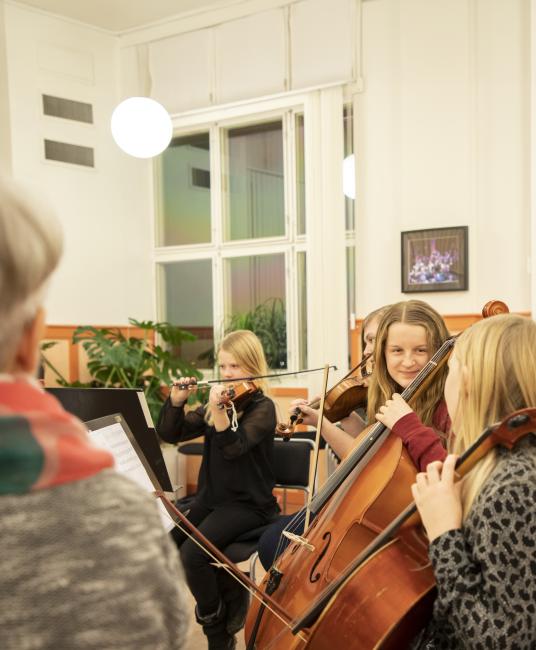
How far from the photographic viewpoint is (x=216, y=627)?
2697 mm

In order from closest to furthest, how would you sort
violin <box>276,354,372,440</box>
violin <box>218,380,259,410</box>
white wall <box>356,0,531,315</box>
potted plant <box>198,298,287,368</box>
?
violin <box>276,354,372,440</box>, violin <box>218,380,259,410</box>, white wall <box>356,0,531,315</box>, potted plant <box>198,298,287,368</box>

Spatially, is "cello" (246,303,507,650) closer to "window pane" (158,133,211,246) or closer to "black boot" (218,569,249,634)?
"black boot" (218,569,249,634)

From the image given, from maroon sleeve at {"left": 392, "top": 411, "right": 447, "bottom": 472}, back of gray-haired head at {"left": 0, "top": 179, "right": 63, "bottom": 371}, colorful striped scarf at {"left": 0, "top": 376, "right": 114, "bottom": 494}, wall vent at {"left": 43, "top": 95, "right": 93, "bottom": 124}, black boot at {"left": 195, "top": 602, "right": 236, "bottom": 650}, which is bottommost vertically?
black boot at {"left": 195, "top": 602, "right": 236, "bottom": 650}

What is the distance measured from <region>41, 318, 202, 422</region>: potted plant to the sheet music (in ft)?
10.1

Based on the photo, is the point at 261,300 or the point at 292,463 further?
the point at 261,300

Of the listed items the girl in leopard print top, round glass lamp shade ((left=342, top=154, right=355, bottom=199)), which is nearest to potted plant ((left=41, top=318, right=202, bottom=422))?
round glass lamp shade ((left=342, top=154, right=355, bottom=199))

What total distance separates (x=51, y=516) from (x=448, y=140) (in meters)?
4.37

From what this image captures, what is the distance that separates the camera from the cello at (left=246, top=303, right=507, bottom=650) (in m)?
1.63

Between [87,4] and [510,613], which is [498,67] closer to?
[87,4]

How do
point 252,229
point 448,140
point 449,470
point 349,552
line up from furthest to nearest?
point 252,229 < point 448,140 < point 349,552 < point 449,470

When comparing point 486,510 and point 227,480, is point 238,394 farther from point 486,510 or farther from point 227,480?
point 486,510

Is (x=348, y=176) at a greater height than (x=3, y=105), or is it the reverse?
(x=3, y=105)

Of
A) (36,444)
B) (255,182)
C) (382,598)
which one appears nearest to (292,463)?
(382,598)

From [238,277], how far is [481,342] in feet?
14.4
